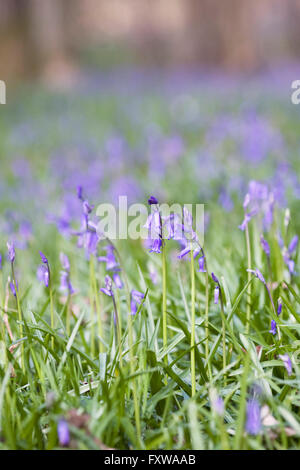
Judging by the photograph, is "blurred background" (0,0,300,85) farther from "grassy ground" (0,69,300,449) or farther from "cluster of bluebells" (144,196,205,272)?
"cluster of bluebells" (144,196,205,272)

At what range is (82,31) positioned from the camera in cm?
3181

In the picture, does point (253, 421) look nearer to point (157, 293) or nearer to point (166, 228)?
point (166, 228)

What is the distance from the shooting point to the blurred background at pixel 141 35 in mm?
17219

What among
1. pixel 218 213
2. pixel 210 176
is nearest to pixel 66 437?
pixel 218 213

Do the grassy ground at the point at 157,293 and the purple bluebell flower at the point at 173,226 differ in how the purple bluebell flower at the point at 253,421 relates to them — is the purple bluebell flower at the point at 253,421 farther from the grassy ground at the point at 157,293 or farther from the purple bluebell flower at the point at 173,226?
the purple bluebell flower at the point at 173,226

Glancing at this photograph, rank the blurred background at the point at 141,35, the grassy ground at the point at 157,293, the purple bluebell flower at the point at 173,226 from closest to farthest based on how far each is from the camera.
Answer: the grassy ground at the point at 157,293, the purple bluebell flower at the point at 173,226, the blurred background at the point at 141,35

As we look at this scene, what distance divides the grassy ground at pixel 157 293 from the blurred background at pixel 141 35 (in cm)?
773

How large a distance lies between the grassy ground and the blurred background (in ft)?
25.4

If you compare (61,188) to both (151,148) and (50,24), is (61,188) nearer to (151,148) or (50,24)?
(151,148)

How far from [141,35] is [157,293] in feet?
104

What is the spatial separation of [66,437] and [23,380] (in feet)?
1.93

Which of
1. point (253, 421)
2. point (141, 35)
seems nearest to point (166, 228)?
point (253, 421)

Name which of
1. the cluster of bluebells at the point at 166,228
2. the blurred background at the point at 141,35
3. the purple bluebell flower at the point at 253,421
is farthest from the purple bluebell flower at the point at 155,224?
the blurred background at the point at 141,35

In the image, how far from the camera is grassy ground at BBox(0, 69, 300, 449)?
60.2 inches
